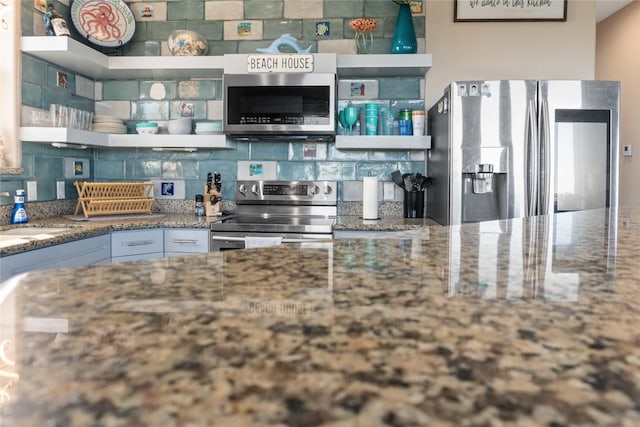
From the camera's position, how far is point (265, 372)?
1.07 ft

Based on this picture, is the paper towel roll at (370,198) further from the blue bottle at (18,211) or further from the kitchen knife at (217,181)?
the blue bottle at (18,211)

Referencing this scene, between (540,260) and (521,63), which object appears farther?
(521,63)

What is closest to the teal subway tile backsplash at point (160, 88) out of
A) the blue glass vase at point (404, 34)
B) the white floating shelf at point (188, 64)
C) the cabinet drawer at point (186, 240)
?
the white floating shelf at point (188, 64)

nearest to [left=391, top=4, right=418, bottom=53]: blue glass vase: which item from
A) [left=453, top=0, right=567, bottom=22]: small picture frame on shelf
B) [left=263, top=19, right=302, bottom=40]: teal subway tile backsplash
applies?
[left=453, top=0, right=567, bottom=22]: small picture frame on shelf

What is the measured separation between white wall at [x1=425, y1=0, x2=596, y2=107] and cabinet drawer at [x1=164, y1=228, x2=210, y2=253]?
174 centimetres

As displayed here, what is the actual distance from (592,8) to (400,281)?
3.49 m

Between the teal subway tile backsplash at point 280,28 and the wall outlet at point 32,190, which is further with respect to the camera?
the teal subway tile backsplash at point 280,28

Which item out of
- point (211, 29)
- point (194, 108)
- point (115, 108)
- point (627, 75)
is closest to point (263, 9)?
point (211, 29)

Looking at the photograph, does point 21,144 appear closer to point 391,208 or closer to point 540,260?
point 391,208

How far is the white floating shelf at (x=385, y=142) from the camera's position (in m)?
3.13

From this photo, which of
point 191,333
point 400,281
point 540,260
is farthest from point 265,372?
point 540,260

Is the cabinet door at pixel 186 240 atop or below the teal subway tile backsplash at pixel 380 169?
below

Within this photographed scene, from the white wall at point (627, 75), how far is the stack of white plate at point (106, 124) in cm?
434

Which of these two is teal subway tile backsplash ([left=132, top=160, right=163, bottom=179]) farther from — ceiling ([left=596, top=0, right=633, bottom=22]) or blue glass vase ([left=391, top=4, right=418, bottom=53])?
ceiling ([left=596, top=0, right=633, bottom=22])
